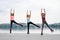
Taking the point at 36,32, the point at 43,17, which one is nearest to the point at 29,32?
the point at 36,32

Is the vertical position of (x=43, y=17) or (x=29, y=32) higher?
(x=43, y=17)

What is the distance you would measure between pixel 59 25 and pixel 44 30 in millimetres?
552

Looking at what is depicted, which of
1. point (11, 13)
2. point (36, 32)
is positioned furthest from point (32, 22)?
point (11, 13)

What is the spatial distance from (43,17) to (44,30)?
0.45 m

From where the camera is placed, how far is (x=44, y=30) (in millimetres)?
6605

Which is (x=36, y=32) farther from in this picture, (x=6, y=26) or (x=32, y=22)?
(x=6, y=26)

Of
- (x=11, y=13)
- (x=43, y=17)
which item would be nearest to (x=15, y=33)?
(x=11, y=13)

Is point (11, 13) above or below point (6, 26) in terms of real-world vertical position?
above

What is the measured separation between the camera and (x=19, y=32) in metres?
6.71

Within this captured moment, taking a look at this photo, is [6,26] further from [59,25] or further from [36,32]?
[59,25]

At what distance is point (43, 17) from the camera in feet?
21.9

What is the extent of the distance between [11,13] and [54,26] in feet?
5.10

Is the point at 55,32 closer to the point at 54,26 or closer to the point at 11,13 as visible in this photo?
the point at 54,26

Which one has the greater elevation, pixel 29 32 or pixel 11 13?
pixel 11 13
